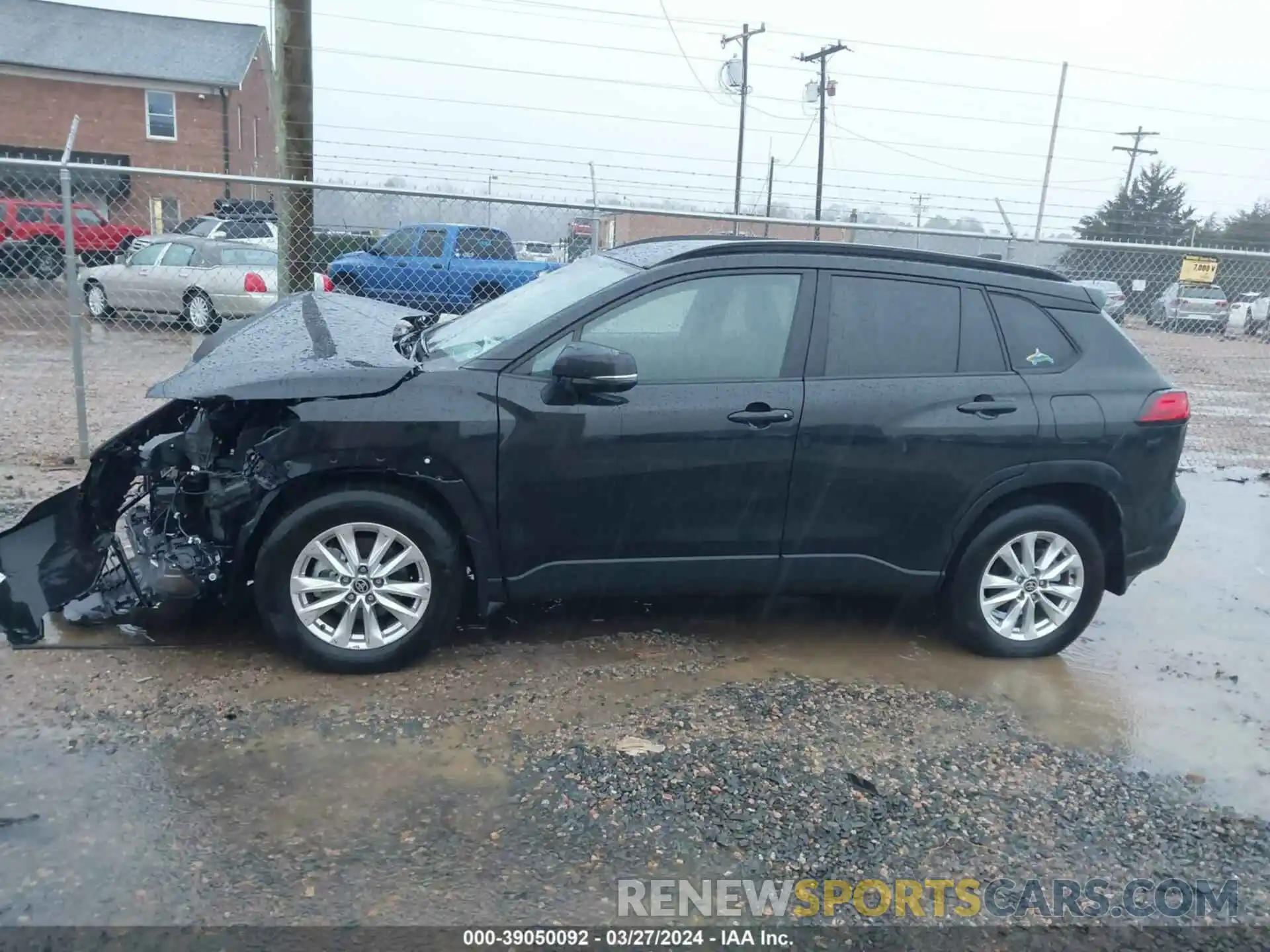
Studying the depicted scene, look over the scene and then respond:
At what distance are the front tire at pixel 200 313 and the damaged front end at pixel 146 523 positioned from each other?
786cm

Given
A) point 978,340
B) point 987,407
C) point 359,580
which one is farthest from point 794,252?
point 359,580

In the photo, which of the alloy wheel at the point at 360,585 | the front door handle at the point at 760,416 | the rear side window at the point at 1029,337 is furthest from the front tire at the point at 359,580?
the rear side window at the point at 1029,337

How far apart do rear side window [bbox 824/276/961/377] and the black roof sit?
15 centimetres

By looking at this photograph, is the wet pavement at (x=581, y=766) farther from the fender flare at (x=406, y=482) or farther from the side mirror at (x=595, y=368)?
the side mirror at (x=595, y=368)

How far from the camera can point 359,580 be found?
13.7ft

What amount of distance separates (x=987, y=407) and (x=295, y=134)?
5616 millimetres

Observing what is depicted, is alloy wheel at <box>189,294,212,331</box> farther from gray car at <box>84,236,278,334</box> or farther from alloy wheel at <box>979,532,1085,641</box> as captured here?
alloy wheel at <box>979,532,1085,641</box>

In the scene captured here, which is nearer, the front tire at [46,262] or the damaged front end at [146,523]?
the damaged front end at [146,523]

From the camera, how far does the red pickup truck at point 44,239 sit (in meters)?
8.98

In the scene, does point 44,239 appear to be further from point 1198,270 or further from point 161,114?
point 161,114

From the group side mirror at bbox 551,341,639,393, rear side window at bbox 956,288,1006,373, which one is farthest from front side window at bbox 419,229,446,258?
rear side window at bbox 956,288,1006,373

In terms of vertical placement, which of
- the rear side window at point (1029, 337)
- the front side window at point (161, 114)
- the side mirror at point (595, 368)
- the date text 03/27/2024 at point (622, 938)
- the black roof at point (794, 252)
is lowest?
the date text 03/27/2024 at point (622, 938)

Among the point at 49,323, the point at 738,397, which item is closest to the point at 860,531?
the point at 738,397

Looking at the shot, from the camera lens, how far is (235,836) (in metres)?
3.21
